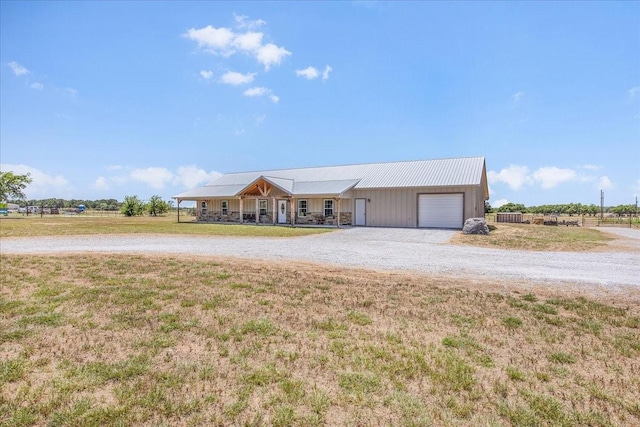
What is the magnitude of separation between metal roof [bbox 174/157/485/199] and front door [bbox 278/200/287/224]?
140 centimetres

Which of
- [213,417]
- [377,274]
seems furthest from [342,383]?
[377,274]

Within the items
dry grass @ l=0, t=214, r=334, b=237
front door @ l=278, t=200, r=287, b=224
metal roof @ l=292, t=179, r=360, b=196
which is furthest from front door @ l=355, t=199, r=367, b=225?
front door @ l=278, t=200, r=287, b=224

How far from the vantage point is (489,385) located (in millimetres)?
3090

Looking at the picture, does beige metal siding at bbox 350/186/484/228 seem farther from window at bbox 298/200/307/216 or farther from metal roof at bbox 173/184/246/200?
metal roof at bbox 173/184/246/200

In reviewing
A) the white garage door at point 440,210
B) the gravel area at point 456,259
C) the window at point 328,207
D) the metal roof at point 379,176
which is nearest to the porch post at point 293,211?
the metal roof at point 379,176

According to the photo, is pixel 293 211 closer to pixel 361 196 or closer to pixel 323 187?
pixel 323 187

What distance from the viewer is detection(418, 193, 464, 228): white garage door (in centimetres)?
2138

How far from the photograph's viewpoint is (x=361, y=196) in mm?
24766

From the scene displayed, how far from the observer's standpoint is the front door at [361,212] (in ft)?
80.7

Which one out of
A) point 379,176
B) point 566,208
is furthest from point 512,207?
point 379,176

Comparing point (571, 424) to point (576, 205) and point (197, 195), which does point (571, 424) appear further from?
point (576, 205)

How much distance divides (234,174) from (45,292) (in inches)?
1186

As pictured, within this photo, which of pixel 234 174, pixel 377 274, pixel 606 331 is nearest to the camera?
pixel 606 331

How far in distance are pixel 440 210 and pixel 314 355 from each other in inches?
781
